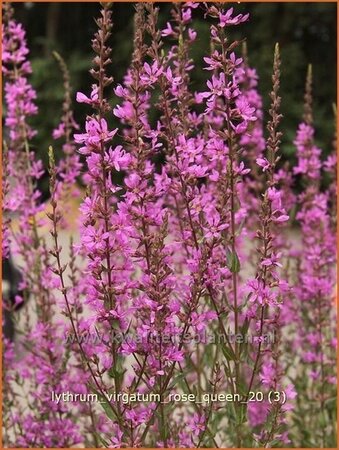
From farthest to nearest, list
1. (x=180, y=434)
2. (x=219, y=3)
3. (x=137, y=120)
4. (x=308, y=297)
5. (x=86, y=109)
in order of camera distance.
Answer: (x=86, y=109), (x=308, y=297), (x=180, y=434), (x=219, y=3), (x=137, y=120)

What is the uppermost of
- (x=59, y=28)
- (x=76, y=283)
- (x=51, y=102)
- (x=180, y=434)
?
(x=59, y=28)

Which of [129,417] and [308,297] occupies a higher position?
[308,297]

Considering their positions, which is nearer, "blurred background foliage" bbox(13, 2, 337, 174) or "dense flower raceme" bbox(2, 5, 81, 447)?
"dense flower raceme" bbox(2, 5, 81, 447)

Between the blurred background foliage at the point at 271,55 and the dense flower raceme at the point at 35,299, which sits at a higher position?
the blurred background foliage at the point at 271,55

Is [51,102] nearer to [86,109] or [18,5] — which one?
[86,109]

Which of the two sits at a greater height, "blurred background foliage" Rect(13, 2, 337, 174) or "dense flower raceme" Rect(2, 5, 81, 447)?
"blurred background foliage" Rect(13, 2, 337, 174)

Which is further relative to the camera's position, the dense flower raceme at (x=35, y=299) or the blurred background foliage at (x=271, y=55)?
the blurred background foliage at (x=271, y=55)

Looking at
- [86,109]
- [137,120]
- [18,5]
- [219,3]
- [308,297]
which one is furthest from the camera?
[18,5]

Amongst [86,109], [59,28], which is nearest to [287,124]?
[86,109]

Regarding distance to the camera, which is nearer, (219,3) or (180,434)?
(219,3)

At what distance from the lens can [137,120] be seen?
7.41 ft

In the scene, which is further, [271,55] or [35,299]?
[271,55]

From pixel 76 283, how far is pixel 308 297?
115cm

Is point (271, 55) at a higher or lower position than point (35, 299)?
higher
